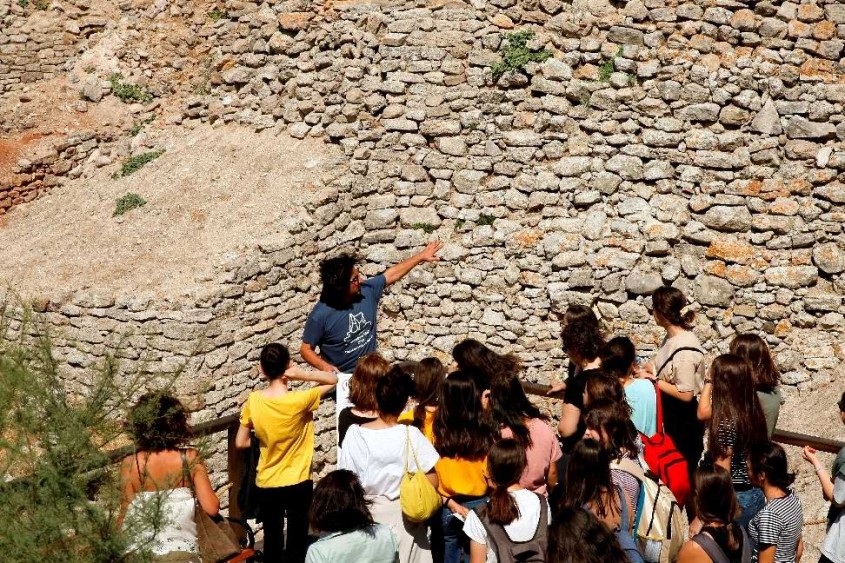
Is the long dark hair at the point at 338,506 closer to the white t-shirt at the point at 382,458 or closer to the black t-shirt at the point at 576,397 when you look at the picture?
the white t-shirt at the point at 382,458

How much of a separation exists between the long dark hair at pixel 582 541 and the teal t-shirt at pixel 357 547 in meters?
1.12

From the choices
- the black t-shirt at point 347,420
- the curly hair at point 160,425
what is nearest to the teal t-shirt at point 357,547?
the black t-shirt at point 347,420

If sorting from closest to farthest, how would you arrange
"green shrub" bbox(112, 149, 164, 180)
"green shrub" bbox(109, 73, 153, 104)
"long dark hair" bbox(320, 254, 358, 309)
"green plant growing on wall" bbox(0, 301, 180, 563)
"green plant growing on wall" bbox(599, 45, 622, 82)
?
"green plant growing on wall" bbox(0, 301, 180, 563), "long dark hair" bbox(320, 254, 358, 309), "green plant growing on wall" bbox(599, 45, 622, 82), "green shrub" bbox(112, 149, 164, 180), "green shrub" bbox(109, 73, 153, 104)

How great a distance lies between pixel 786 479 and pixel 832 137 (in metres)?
6.14

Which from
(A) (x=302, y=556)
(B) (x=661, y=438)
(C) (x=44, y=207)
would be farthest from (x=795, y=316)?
(C) (x=44, y=207)

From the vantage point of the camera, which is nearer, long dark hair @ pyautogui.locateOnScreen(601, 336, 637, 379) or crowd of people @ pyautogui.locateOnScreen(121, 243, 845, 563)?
crowd of people @ pyautogui.locateOnScreen(121, 243, 845, 563)

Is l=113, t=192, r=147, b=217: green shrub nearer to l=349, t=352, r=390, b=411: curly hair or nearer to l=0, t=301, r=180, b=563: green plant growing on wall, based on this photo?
l=349, t=352, r=390, b=411: curly hair

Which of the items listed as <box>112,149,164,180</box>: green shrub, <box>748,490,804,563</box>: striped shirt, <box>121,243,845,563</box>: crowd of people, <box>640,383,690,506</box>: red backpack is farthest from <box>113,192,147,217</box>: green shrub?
<box>748,490,804,563</box>: striped shirt

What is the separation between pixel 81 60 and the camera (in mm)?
14383

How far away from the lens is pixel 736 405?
6.38m

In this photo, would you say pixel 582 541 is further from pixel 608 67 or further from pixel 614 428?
pixel 608 67

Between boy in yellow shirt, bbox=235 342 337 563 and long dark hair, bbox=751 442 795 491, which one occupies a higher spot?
long dark hair, bbox=751 442 795 491

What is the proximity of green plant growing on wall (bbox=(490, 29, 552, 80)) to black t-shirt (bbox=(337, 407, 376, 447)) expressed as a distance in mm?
6088

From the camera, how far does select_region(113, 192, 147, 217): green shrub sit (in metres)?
12.0
